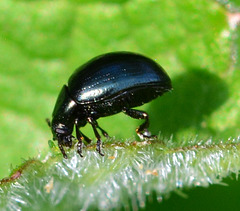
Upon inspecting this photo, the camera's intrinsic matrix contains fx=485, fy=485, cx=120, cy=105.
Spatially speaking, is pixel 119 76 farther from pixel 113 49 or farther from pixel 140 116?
pixel 113 49

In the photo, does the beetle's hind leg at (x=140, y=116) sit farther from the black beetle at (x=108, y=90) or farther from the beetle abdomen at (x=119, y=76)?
the beetle abdomen at (x=119, y=76)

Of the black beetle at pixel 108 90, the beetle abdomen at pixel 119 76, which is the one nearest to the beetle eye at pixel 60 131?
the black beetle at pixel 108 90

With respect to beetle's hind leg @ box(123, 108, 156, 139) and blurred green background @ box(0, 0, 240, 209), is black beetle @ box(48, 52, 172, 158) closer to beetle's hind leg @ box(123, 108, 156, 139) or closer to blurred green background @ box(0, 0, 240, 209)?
beetle's hind leg @ box(123, 108, 156, 139)

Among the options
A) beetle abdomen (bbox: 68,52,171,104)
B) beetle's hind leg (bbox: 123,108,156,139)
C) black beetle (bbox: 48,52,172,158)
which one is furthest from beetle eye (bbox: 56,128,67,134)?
beetle's hind leg (bbox: 123,108,156,139)

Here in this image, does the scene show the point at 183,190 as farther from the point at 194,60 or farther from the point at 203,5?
the point at 203,5

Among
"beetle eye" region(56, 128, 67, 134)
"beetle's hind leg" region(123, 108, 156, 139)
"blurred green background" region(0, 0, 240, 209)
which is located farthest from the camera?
"blurred green background" region(0, 0, 240, 209)

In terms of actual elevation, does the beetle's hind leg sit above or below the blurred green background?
below

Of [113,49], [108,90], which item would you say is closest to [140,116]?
[108,90]
